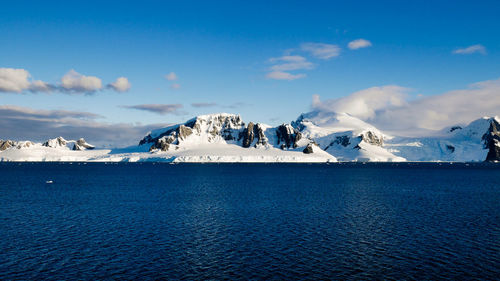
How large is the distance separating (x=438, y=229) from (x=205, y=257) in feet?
107

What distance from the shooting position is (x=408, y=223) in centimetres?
5406

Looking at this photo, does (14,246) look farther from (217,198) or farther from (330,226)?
(217,198)

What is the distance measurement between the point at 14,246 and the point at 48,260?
800cm

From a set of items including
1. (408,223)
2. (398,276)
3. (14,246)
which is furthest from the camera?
(408,223)

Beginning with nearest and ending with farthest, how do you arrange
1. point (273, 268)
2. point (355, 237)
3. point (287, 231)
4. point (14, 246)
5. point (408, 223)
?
point (273, 268) → point (14, 246) → point (355, 237) → point (287, 231) → point (408, 223)

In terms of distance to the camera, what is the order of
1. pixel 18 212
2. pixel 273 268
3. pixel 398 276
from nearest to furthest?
pixel 398 276, pixel 273 268, pixel 18 212

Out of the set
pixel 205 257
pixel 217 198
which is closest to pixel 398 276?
pixel 205 257

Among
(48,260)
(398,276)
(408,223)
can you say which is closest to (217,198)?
(408,223)

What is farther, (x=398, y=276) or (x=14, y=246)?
(x=14, y=246)

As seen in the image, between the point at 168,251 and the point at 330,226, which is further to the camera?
the point at 330,226

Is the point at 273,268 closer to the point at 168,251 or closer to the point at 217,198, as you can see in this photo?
the point at 168,251

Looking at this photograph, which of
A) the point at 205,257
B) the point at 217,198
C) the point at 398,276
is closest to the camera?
the point at 398,276

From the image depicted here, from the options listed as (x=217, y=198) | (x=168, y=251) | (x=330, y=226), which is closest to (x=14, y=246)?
(x=168, y=251)

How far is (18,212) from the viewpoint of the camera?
62438 mm
